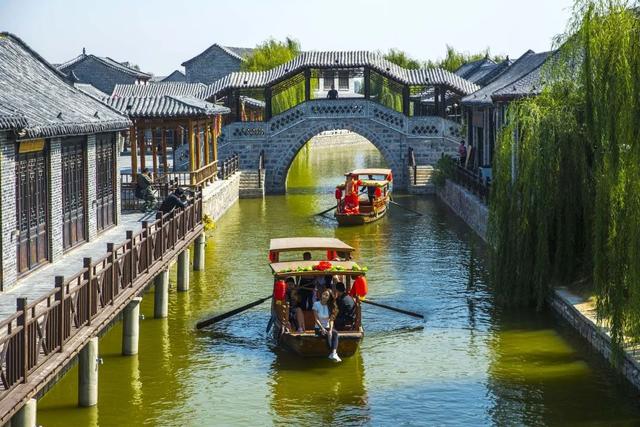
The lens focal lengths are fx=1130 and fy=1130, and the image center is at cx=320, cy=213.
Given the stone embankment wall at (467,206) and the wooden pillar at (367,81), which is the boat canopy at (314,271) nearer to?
the stone embankment wall at (467,206)

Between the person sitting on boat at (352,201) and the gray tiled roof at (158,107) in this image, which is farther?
the person sitting on boat at (352,201)

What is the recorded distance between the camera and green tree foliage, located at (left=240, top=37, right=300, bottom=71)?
7656 centimetres

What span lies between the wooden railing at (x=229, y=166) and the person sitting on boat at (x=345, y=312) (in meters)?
25.5

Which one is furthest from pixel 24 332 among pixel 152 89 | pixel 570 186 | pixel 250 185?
pixel 152 89

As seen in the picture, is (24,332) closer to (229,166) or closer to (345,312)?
(345,312)

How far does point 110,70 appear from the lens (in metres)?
81.1

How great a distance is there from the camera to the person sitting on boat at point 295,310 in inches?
786

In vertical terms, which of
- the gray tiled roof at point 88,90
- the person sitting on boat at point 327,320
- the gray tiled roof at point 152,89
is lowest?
the person sitting on boat at point 327,320

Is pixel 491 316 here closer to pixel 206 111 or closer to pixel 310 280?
pixel 310 280

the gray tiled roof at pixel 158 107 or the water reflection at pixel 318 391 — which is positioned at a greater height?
the gray tiled roof at pixel 158 107

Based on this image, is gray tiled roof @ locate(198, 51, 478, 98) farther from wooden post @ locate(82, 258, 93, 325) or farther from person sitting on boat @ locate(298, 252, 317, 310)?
wooden post @ locate(82, 258, 93, 325)

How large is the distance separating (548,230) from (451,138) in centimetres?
2974

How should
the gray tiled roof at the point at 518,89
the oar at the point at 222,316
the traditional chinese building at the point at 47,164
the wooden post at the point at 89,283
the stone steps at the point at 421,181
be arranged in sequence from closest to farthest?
A: the wooden post at the point at 89,283 < the traditional chinese building at the point at 47,164 < the oar at the point at 222,316 < the gray tiled roof at the point at 518,89 < the stone steps at the point at 421,181

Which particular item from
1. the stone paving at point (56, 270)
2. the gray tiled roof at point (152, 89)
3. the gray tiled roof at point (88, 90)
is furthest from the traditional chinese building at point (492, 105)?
the gray tiled roof at point (152, 89)
